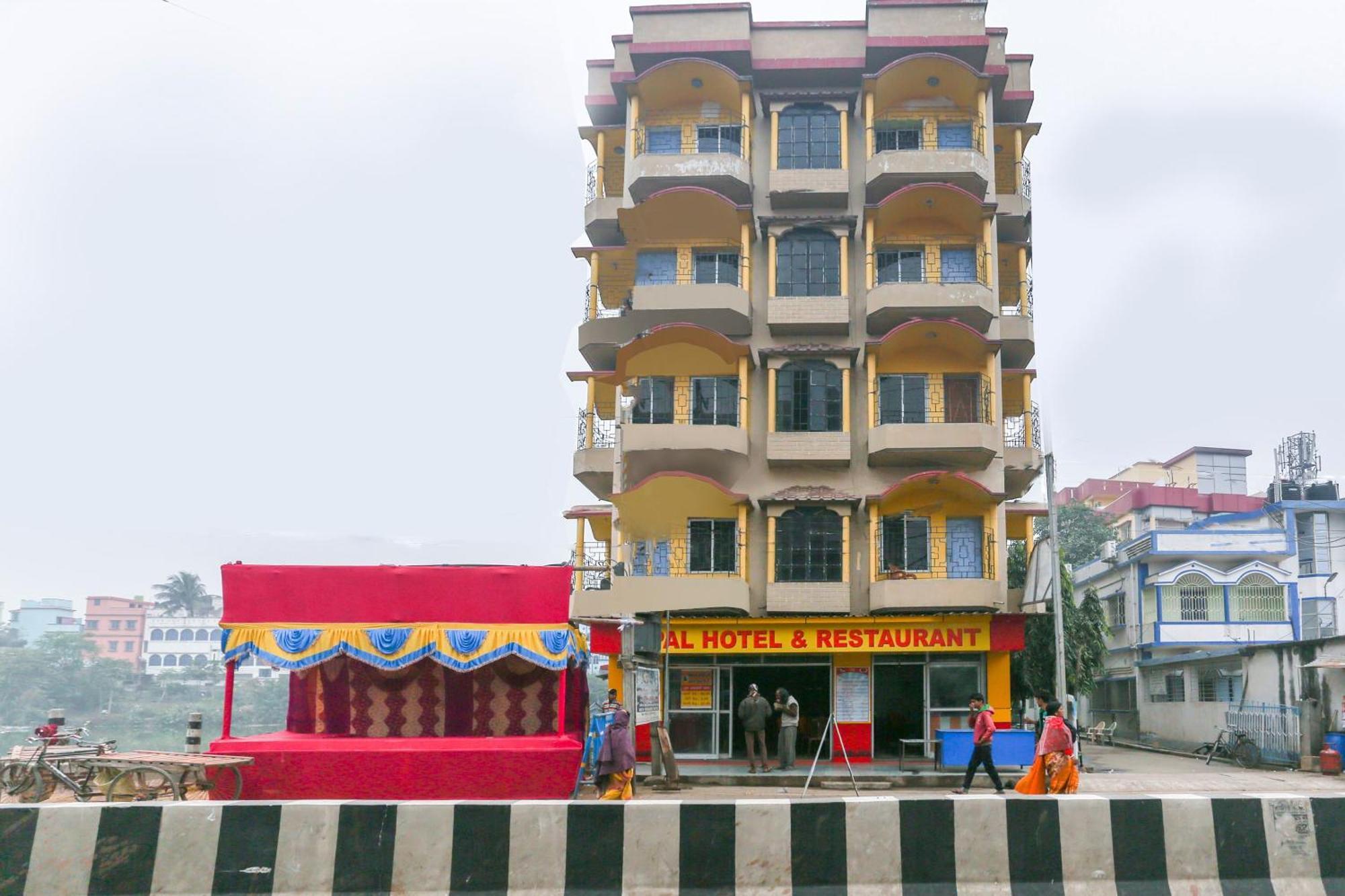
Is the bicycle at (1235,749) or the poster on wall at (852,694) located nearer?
the bicycle at (1235,749)

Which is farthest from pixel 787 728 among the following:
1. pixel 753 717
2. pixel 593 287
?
pixel 593 287

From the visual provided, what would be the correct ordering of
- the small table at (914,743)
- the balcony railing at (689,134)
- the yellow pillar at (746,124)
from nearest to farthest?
the small table at (914,743) < the yellow pillar at (746,124) < the balcony railing at (689,134)

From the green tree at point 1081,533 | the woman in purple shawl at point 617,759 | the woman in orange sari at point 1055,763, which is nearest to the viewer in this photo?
the woman in orange sari at point 1055,763

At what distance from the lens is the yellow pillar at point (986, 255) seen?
98.9ft

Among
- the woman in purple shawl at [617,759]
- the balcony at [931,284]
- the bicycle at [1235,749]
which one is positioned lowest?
the bicycle at [1235,749]

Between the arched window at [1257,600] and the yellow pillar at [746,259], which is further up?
the yellow pillar at [746,259]

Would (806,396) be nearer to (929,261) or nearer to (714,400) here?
(714,400)

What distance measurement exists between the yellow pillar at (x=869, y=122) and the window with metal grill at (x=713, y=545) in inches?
416

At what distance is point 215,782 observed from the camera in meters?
15.9

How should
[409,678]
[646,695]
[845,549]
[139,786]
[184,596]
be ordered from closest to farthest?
[139,786]
[646,695]
[409,678]
[845,549]
[184,596]

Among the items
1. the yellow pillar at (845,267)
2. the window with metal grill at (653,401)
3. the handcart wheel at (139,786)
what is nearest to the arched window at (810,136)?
the yellow pillar at (845,267)

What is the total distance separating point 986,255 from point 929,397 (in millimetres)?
4078

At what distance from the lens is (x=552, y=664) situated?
58.2 ft

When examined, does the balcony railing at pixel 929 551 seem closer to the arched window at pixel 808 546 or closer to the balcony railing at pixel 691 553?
the arched window at pixel 808 546
